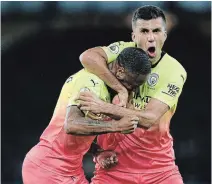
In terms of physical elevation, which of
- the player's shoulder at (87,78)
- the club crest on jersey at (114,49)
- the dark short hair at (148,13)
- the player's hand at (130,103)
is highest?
the dark short hair at (148,13)

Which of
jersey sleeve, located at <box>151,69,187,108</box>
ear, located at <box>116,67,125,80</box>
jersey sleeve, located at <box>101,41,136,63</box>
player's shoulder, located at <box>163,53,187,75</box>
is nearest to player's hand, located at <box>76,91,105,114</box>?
ear, located at <box>116,67,125,80</box>

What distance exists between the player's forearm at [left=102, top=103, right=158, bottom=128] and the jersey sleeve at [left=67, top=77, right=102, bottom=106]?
0.54 feet

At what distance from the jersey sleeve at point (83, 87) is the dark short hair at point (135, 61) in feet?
0.90

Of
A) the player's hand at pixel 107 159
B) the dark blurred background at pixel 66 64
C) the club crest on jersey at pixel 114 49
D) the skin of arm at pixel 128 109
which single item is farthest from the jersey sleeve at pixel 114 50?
the dark blurred background at pixel 66 64

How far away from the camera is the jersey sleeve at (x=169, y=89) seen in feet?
22.2

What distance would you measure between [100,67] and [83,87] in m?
0.29

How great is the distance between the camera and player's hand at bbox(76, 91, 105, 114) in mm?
6203

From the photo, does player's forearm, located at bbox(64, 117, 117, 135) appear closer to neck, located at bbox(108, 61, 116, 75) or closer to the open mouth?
neck, located at bbox(108, 61, 116, 75)

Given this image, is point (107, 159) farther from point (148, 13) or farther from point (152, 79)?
point (148, 13)

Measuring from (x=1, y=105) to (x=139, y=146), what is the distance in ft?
22.7

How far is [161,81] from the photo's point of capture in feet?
22.7

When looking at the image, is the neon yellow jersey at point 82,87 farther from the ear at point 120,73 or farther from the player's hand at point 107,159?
the player's hand at point 107,159

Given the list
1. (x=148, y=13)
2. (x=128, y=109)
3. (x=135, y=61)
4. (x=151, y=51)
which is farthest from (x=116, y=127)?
(x=148, y=13)

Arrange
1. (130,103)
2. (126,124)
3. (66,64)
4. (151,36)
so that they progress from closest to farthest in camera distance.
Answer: (126,124), (151,36), (130,103), (66,64)
